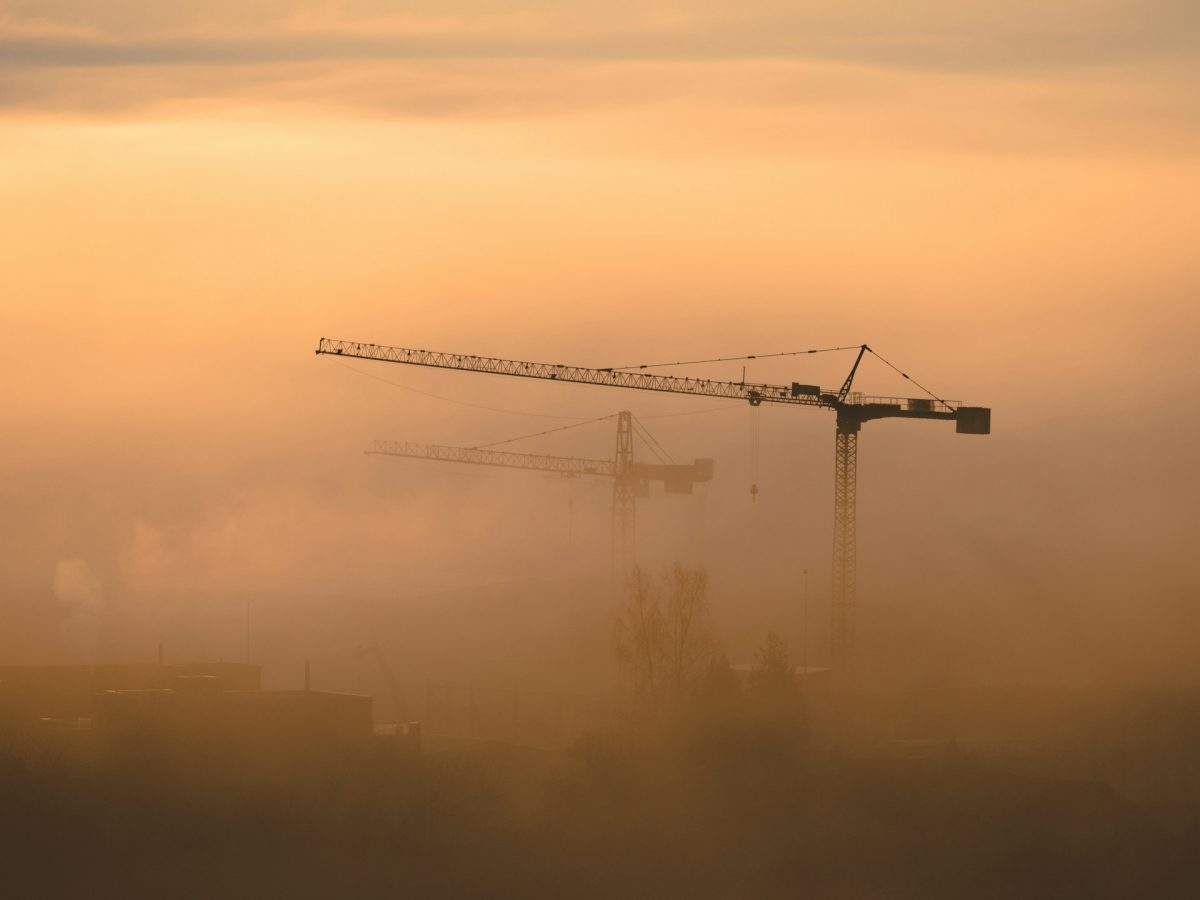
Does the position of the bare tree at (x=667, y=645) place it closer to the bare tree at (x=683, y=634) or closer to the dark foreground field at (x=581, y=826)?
the bare tree at (x=683, y=634)

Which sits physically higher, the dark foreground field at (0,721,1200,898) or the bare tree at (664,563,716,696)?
the bare tree at (664,563,716,696)

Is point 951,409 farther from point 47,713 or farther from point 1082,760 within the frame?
point 47,713

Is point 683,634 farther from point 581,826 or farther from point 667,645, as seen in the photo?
point 581,826

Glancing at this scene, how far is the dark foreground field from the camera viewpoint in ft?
184

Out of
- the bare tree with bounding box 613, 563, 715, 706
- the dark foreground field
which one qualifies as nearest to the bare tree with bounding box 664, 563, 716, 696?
the bare tree with bounding box 613, 563, 715, 706

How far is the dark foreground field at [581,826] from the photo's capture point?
2206 inches

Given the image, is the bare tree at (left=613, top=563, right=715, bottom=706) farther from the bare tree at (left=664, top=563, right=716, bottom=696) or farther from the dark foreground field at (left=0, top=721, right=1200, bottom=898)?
the dark foreground field at (left=0, top=721, right=1200, bottom=898)

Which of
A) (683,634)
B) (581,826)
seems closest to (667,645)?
(683,634)

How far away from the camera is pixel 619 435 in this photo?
481 ft

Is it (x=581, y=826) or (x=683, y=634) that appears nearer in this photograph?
(x=581, y=826)

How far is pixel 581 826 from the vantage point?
201ft

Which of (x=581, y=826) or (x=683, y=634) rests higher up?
(x=683, y=634)

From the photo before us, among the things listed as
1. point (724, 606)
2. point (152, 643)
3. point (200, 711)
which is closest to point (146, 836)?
point (200, 711)

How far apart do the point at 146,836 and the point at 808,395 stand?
5850cm
